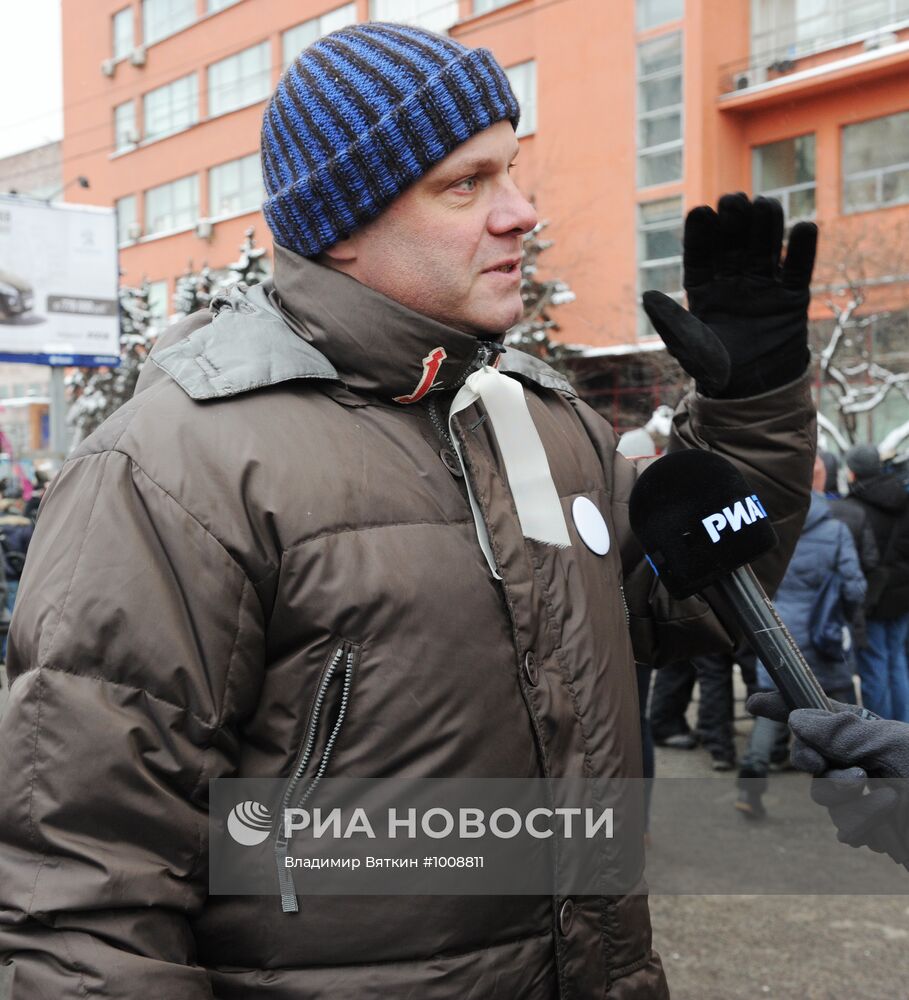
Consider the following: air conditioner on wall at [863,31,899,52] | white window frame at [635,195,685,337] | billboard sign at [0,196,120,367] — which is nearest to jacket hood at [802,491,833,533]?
billboard sign at [0,196,120,367]

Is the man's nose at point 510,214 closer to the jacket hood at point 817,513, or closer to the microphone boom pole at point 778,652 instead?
the microphone boom pole at point 778,652

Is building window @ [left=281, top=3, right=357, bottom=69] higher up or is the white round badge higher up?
building window @ [left=281, top=3, right=357, bottom=69]

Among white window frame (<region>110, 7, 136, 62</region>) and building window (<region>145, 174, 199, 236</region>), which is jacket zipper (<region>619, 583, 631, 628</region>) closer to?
building window (<region>145, 174, 199, 236</region>)

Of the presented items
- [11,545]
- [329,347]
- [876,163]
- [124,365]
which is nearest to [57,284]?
[11,545]

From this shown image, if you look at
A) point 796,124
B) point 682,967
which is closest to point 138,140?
point 796,124

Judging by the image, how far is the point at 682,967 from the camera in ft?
12.3

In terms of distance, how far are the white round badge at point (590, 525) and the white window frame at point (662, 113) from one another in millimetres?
20754

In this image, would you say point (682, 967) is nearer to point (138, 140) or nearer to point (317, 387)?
point (317, 387)

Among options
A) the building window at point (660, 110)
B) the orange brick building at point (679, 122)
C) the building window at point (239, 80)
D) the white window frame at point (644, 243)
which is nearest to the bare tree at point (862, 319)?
the orange brick building at point (679, 122)

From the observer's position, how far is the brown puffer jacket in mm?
1331

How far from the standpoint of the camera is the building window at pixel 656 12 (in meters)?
21.3

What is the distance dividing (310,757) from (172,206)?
1304 inches

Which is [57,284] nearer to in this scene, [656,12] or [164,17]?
[656,12]

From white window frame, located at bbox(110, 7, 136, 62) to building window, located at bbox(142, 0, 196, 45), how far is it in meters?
0.54
